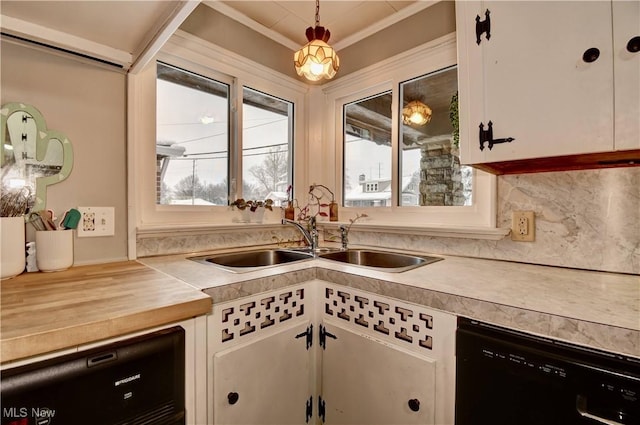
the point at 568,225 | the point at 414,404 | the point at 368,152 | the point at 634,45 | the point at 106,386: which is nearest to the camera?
the point at 106,386

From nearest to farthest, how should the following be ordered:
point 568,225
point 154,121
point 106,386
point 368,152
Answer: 1. point 106,386
2. point 568,225
3. point 154,121
4. point 368,152

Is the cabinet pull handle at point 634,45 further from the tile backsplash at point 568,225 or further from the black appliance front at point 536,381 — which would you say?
the black appliance front at point 536,381

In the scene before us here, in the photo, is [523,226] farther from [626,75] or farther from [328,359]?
[328,359]

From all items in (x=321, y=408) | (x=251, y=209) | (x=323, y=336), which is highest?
(x=251, y=209)

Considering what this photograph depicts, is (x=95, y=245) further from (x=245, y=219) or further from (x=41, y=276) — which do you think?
(x=245, y=219)

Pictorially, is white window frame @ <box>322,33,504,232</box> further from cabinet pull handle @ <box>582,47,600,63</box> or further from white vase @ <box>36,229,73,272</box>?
white vase @ <box>36,229,73,272</box>

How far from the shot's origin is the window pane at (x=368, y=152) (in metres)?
1.92

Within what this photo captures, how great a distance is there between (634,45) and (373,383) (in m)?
1.35

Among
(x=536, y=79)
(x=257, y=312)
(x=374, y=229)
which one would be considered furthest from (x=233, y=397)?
(x=536, y=79)

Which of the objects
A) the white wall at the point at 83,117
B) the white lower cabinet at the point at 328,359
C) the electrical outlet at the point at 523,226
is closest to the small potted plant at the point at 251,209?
the white wall at the point at 83,117

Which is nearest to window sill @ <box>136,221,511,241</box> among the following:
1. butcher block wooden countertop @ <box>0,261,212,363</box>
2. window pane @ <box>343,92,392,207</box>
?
window pane @ <box>343,92,392,207</box>

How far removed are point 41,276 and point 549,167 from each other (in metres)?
2.01

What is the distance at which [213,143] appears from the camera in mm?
1769

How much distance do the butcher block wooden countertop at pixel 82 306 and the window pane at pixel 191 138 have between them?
0.64m
